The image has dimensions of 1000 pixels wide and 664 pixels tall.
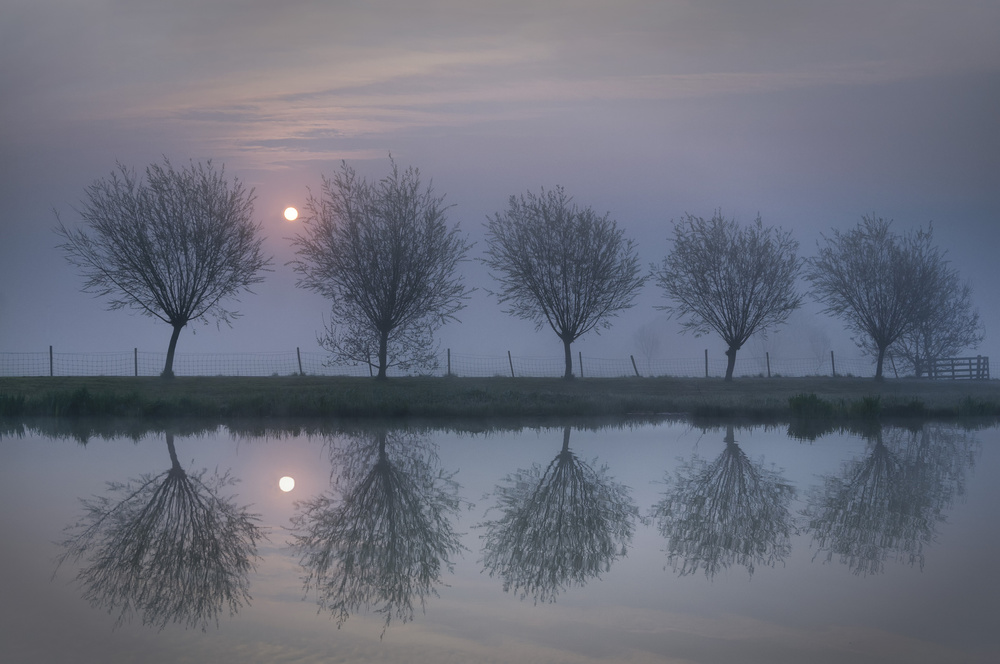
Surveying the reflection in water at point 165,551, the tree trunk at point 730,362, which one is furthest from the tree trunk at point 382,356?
the reflection in water at point 165,551

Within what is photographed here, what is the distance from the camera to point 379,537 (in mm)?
7207

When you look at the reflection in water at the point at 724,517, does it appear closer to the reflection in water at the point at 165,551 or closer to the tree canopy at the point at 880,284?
the reflection in water at the point at 165,551

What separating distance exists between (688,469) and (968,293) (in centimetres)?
4776

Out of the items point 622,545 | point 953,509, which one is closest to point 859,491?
point 953,509

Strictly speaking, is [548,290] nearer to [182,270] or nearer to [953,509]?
[182,270]

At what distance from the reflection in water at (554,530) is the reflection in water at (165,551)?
192 cm

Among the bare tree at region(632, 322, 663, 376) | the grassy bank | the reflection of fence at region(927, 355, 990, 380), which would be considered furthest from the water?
the bare tree at region(632, 322, 663, 376)

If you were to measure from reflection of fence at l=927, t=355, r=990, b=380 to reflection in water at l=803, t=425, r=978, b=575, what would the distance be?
38552 mm

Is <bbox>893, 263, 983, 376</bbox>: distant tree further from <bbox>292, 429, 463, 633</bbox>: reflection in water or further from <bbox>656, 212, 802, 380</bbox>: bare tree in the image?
<bbox>292, 429, 463, 633</bbox>: reflection in water

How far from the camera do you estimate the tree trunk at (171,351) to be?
31.3 meters

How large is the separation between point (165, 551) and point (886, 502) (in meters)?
6.95

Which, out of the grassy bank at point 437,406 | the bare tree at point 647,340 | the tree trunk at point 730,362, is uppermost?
the bare tree at point 647,340

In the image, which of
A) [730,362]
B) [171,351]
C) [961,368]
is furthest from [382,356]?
[961,368]

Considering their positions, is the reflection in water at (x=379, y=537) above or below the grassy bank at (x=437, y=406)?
below
